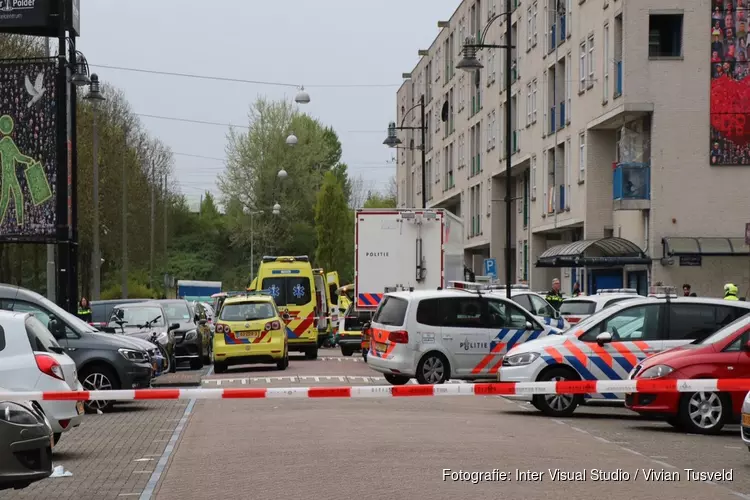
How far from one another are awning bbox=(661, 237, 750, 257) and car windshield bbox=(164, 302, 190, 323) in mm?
15251

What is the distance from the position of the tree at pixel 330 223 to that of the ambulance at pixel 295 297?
5750 centimetres

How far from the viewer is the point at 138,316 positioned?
94.6ft

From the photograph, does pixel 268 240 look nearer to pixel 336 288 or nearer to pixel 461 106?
pixel 461 106

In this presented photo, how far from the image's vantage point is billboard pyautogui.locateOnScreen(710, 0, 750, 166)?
41031 mm

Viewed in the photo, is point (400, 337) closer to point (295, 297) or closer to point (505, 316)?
point (505, 316)

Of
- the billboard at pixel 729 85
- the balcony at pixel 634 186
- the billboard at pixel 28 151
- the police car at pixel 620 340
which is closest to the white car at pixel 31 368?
the police car at pixel 620 340

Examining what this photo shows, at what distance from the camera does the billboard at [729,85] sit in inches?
1615

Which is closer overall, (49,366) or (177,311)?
(49,366)

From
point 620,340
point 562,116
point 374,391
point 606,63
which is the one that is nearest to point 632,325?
point 620,340

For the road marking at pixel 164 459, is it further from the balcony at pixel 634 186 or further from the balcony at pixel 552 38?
the balcony at pixel 552 38

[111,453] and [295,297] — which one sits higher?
[295,297]

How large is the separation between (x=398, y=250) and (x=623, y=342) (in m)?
13.5

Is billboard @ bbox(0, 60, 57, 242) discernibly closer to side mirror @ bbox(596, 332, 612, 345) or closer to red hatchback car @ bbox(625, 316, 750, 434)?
side mirror @ bbox(596, 332, 612, 345)

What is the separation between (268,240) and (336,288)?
4173cm
